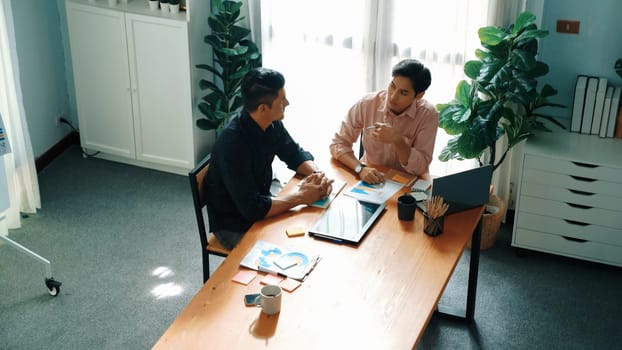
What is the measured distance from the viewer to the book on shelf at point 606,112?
432cm

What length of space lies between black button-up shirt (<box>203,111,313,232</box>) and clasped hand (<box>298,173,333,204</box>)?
16 centimetres

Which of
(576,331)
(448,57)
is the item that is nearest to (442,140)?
(448,57)

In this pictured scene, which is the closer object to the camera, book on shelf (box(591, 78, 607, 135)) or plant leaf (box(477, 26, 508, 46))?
plant leaf (box(477, 26, 508, 46))

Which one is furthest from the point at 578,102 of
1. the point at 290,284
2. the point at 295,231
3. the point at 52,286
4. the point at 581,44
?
the point at 52,286

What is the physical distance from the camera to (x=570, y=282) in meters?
4.20

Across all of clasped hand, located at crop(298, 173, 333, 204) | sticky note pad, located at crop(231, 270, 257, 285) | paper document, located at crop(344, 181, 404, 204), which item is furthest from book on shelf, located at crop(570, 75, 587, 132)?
sticky note pad, located at crop(231, 270, 257, 285)

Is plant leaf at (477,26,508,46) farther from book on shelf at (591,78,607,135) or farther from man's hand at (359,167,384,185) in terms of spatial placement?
man's hand at (359,167,384,185)

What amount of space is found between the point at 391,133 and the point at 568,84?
1.62m

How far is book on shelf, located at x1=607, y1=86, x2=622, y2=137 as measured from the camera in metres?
4.30

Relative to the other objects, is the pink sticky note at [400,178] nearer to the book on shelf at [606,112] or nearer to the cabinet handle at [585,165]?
the cabinet handle at [585,165]

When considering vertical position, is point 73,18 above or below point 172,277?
above

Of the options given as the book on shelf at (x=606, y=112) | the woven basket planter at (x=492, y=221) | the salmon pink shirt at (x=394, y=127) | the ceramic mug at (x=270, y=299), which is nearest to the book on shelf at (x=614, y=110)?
the book on shelf at (x=606, y=112)

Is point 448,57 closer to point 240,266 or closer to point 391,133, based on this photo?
point 391,133

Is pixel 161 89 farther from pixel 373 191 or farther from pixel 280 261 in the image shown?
pixel 280 261
